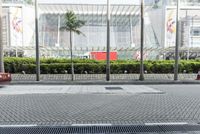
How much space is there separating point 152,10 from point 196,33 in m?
11.2

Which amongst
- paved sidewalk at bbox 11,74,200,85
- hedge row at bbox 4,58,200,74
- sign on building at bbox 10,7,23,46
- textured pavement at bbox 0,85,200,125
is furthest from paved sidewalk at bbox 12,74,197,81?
sign on building at bbox 10,7,23,46

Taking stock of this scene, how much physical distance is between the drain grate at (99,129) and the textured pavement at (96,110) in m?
0.49

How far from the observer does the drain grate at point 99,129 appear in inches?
274

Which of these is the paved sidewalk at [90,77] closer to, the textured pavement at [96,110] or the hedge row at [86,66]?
the hedge row at [86,66]

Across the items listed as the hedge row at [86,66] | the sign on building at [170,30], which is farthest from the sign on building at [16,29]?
the hedge row at [86,66]

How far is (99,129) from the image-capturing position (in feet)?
23.5

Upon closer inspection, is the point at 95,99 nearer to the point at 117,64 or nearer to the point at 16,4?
the point at 117,64

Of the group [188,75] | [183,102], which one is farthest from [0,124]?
[188,75]

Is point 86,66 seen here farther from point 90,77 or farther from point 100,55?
point 100,55

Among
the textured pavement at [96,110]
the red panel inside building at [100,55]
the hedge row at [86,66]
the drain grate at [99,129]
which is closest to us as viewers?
the drain grate at [99,129]

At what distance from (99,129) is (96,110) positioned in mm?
2237

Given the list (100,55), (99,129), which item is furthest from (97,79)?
(100,55)

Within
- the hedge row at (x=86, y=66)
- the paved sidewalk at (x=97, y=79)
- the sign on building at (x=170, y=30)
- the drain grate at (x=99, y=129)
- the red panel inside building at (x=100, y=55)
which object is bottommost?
the drain grate at (x=99, y=129)

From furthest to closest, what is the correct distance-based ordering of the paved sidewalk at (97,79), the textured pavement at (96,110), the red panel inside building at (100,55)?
the red panel inside building at (100,55) < the paved sidewalk at (97,79) < the textured pavement at (96,110)
